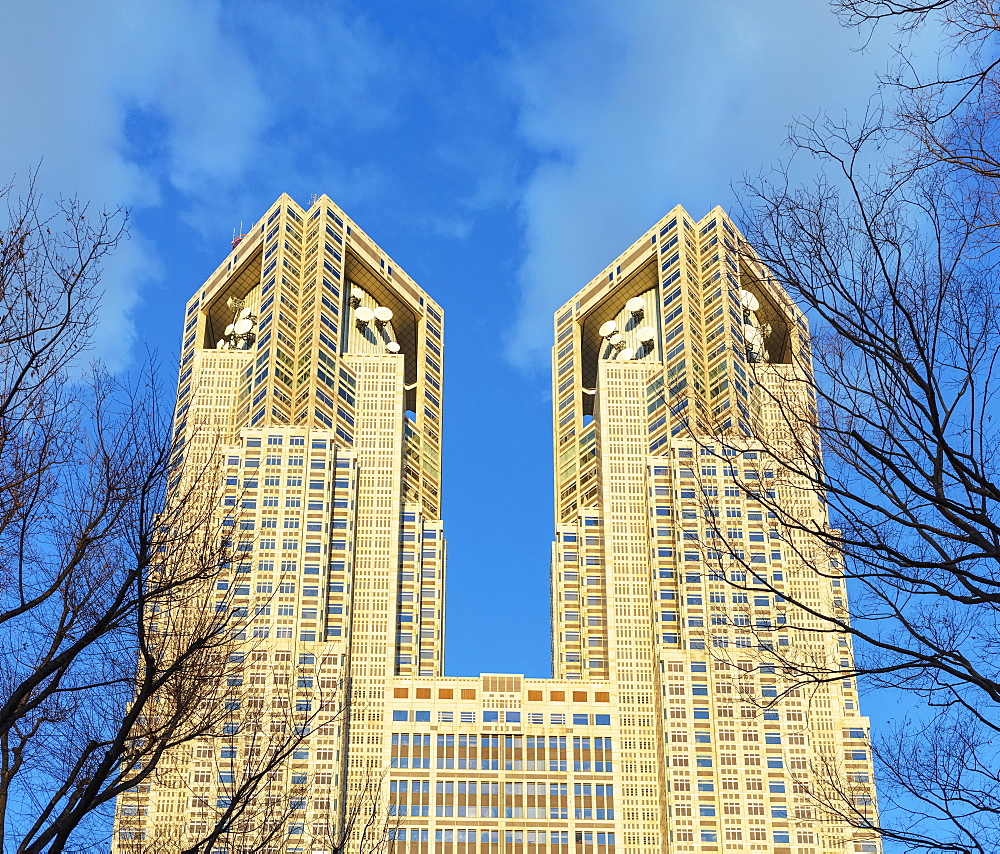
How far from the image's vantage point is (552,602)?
125562mm

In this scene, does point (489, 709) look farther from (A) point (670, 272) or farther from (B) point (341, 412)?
(A) point (670, 272)

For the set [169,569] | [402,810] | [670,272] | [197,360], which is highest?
[670,272]

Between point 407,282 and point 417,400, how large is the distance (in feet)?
44.1

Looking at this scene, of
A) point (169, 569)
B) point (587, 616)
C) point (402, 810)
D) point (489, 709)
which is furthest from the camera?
point (587, 616)

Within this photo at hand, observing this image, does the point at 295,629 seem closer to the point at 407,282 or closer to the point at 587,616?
the point at 587,616

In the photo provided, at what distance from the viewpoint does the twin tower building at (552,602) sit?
9788 centimetres

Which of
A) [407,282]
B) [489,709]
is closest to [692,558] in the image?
[489,709]

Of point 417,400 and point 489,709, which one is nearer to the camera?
point 489,709

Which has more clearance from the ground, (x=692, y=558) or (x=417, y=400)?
(x=417, y=400)

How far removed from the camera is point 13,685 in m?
22.4

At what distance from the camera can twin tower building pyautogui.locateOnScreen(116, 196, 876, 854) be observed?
9788cm

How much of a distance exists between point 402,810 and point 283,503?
90.7ft

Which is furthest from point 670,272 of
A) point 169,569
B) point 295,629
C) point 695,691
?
point 169,569

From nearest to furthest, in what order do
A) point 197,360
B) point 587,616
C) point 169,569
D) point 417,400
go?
point 169,569 < point 587,616 < point 197,360 < point 417,400
